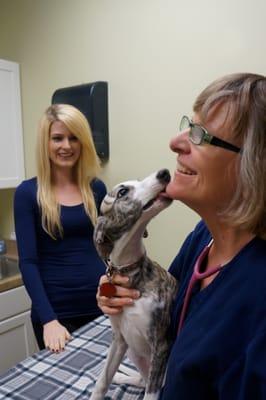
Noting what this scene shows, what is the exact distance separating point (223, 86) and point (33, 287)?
3.65 feet

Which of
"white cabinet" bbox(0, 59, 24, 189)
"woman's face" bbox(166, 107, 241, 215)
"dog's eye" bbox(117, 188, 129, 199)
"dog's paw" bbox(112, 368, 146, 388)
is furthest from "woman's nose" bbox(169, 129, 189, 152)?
"white cabinet" bbox(0, 59, 24, 189)

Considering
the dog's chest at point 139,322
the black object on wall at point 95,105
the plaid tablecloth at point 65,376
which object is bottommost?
the plaid tablecloth at point 65,376

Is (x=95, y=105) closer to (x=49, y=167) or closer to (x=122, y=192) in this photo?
(x=49, y=167)

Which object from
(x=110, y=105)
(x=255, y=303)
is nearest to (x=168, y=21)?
(x=110, y=105)

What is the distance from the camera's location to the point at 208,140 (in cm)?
68

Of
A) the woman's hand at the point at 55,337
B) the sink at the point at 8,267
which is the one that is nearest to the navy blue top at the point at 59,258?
the woman's hand at the point at 55,337

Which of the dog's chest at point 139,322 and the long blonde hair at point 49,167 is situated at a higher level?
the long blonde hair at point 49,167

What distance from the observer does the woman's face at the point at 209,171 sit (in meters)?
0.67

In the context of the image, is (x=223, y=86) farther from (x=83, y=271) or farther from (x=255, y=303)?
(x=83, y=271)

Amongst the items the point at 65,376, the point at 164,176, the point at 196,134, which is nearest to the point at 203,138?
the point at 196,134

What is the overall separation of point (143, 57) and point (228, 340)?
1638 mm

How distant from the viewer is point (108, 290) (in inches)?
34.8

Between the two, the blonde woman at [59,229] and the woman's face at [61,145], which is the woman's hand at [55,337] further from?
the woman's face at [61,145]

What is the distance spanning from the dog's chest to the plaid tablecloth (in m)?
0.22
